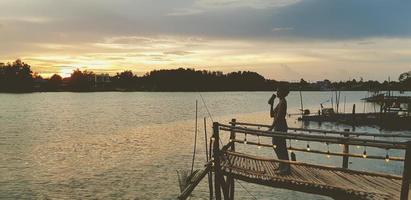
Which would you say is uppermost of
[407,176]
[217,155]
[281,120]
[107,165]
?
[281,120]

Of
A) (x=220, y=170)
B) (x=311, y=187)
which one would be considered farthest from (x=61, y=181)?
(x=311, y=187)

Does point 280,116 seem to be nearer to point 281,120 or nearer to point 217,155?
point 281,120

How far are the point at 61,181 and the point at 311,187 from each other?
20940 millimetres

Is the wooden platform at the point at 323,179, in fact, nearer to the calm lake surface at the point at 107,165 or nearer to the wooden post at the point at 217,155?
the wooden post at the point at 217,155

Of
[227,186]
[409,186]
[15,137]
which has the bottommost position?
[15,137]

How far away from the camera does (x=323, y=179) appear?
11.8 metres

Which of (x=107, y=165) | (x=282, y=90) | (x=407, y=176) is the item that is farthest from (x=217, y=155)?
(x=107, y=165)

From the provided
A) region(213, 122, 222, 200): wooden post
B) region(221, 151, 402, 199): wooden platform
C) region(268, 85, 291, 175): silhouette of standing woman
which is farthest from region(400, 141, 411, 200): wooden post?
region(213, 122, 222, 200): wooden post

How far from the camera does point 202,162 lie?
3484cm

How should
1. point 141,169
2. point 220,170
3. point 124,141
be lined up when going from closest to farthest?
point 220,170 → point 141,169 → point 124,141

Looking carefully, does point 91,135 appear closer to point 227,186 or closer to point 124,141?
point 124,141

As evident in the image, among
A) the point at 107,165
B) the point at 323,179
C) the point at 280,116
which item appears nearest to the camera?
the point at 323,179

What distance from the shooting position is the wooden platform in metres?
10.6

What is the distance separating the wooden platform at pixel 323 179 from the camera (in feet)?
34.7
